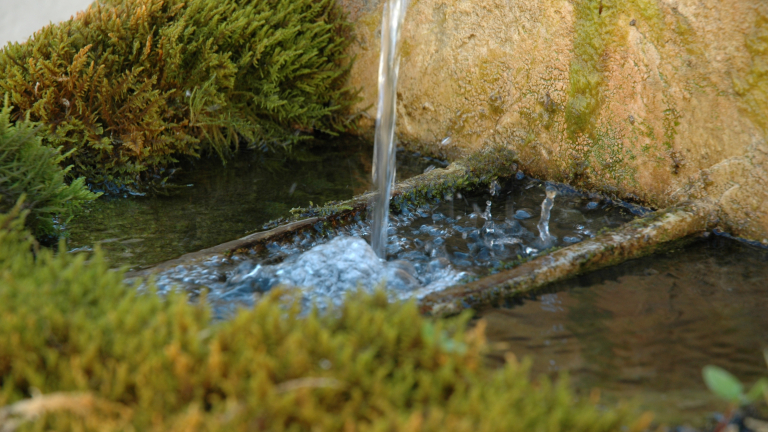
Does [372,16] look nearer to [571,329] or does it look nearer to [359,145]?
[359,145]

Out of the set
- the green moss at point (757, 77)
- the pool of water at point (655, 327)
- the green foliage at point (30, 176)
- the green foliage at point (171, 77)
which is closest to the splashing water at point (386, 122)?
the green foliage at point (171, 77)

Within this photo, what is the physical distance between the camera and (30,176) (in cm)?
299

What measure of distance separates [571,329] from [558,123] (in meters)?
2.11

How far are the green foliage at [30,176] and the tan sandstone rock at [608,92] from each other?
3049mm

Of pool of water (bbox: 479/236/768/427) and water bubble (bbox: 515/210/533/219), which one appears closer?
pool of water (bbox: 479/236/768/427)

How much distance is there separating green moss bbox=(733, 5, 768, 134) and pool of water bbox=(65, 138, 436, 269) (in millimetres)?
2411

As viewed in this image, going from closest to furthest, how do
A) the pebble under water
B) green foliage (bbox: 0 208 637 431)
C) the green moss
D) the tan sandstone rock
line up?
1. green foliage (bbox: 0 208 637 431)
2. the pebble under water
3. the green moss
4. the tan sandstone rock

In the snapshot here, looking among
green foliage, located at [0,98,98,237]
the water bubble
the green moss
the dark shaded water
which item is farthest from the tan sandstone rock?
green foliage, located at [0,98,98,237]

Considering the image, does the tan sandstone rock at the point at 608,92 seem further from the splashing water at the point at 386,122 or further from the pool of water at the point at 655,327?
the pool of water at the point at 655,327

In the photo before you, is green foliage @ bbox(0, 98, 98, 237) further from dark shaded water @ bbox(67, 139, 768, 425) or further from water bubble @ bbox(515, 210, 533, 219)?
water bubble @ bbox(515, 210, 533, 219)

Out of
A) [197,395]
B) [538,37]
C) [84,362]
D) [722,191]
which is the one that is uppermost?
[538,37]

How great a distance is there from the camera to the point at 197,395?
1.51 metres

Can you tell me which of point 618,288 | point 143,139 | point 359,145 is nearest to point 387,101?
point 359,145

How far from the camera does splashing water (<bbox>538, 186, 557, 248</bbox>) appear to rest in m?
3.43
